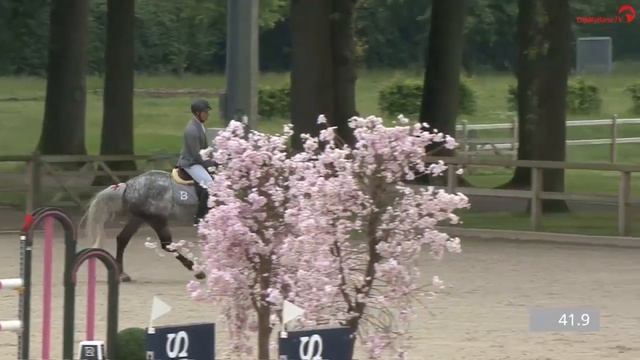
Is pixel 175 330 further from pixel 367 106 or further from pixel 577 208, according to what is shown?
pixel 367 106

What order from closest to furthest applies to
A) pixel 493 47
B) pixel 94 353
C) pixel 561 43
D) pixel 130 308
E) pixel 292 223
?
pixel 94 353 < pixel 292 223 < pixel 130 308 < pixel 561 43 < pixel 493 47

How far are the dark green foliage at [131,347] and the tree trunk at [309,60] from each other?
16.8 metres

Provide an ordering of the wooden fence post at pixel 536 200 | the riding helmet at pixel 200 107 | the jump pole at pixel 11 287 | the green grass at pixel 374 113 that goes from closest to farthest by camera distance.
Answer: the jump pole at pixel 11 287, the riding helmet at pixel 200 107, the wooden fence post at pixel 536 200, the green grass at pixel 374 113

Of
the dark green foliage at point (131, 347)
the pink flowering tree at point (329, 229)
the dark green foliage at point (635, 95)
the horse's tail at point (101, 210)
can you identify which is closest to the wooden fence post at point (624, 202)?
the horse's tail at point (101, 210)

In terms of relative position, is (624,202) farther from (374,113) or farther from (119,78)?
(374,113)

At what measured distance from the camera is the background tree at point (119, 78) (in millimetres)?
33844

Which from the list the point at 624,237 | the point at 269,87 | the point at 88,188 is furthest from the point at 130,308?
the point at 269,87

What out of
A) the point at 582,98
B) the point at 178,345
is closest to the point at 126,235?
the point at 178,345

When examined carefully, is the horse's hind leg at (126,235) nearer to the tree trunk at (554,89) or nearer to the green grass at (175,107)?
the tree trunk at (554,89)

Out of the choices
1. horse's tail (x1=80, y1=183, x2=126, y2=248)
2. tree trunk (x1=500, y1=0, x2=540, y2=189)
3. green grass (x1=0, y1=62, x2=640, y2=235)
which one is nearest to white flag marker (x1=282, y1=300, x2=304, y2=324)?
horse's tail (x1=80, y1=183, x2=126, y2=248)

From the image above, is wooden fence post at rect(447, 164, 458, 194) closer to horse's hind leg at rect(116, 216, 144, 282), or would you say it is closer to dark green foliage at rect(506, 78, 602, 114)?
horse's hind leg at rect(116, 216, 144, 282)

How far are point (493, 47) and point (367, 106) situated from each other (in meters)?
20.8

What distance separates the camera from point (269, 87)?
65.2 meters

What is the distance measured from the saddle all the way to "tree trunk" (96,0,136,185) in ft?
53.6
